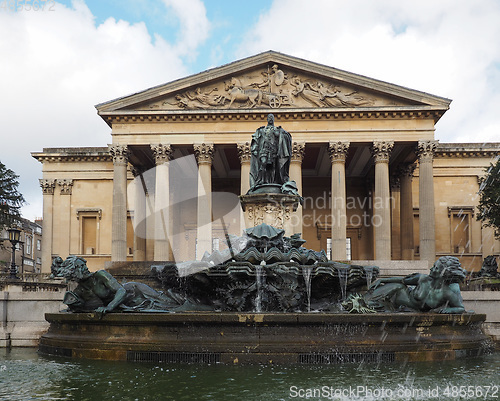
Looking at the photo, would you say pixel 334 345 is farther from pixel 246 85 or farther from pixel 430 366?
pixel 246 85

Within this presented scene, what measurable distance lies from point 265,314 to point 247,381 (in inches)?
67.4

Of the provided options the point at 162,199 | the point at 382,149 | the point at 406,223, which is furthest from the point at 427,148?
the point at 162,199

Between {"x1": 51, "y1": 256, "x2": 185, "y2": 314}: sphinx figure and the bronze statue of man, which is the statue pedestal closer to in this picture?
the bronze statue of man

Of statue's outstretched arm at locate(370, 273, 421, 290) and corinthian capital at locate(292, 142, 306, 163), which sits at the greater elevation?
corinthian capital at locate(292, 142, 306, 163)

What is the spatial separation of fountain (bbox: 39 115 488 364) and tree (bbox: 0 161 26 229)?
34.3m

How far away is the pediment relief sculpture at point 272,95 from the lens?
41688mm

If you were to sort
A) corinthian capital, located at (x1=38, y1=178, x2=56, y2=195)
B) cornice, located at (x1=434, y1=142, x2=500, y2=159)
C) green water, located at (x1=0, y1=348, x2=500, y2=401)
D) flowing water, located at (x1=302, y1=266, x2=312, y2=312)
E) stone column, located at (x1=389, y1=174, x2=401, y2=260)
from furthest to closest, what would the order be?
corinthian capital, located at (x1=38, y1=178, x2=56, y2=195), cornice, located at (x1=434, y1=142, x2=500, y2=159), stone column, located at (x1=389, y1=174, x2=401, y2=260), flowing water, located at (x1=302, y1=266, x2=312, y2=312), green water, located at (x1=0, y1=348, x2=500, y2=401)

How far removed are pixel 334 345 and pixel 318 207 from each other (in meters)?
42.8

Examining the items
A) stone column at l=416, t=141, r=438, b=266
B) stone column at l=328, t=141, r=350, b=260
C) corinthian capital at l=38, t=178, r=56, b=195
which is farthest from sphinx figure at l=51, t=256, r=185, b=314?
corinthian capital at l=38, t=178, r=56, b=195

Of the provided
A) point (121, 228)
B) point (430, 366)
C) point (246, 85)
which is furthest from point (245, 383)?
point (246, 85)

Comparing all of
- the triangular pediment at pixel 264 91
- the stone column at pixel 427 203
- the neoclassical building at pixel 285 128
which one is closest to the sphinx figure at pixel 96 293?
the neoclassical building at pixel 285 128

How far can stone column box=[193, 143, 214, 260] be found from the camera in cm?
4016

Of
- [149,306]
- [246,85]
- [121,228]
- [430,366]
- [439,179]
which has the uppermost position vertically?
[246,85]

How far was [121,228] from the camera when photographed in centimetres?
4009
